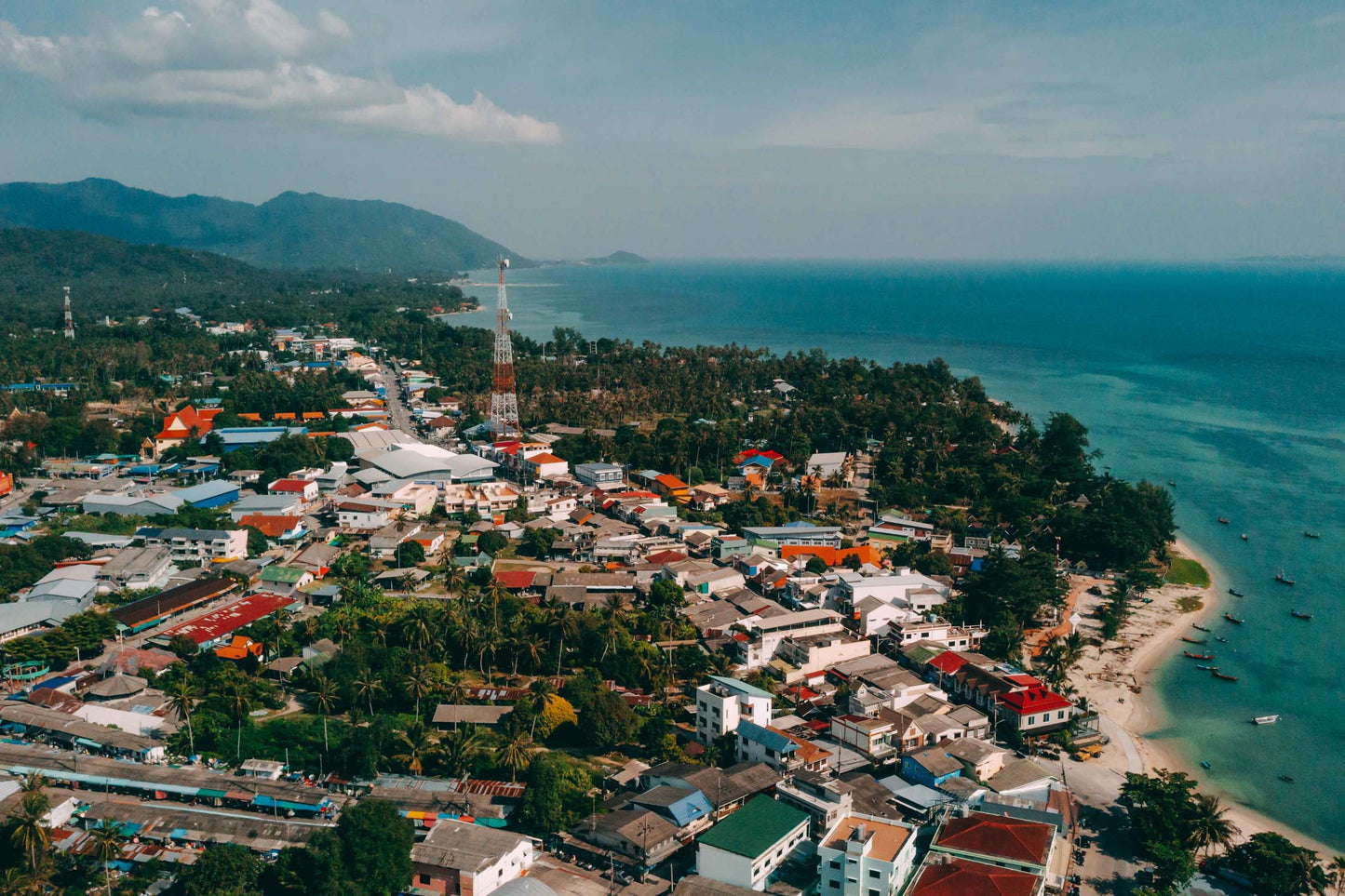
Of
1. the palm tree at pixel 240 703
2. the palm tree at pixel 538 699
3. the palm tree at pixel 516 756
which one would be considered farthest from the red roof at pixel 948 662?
the palm tree at pixel 240 703

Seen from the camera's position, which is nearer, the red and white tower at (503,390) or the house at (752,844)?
the house at (752,844)

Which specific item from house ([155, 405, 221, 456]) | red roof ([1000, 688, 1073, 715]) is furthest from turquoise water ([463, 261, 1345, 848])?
house ([155, 405, 221, 456])

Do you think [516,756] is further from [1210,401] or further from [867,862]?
[1210,401]

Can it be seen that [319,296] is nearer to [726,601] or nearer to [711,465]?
[711,465]

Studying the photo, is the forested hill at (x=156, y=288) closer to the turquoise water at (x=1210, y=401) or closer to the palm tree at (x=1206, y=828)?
the turquoise water at (x=1210, y=401)

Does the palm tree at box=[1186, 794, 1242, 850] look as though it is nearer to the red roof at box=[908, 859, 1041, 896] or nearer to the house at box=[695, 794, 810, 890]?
the red roof at box=[908, 859, 1041, 896]

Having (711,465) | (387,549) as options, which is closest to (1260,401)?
(711,465)

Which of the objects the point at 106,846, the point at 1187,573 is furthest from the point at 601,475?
the point at 106,846
